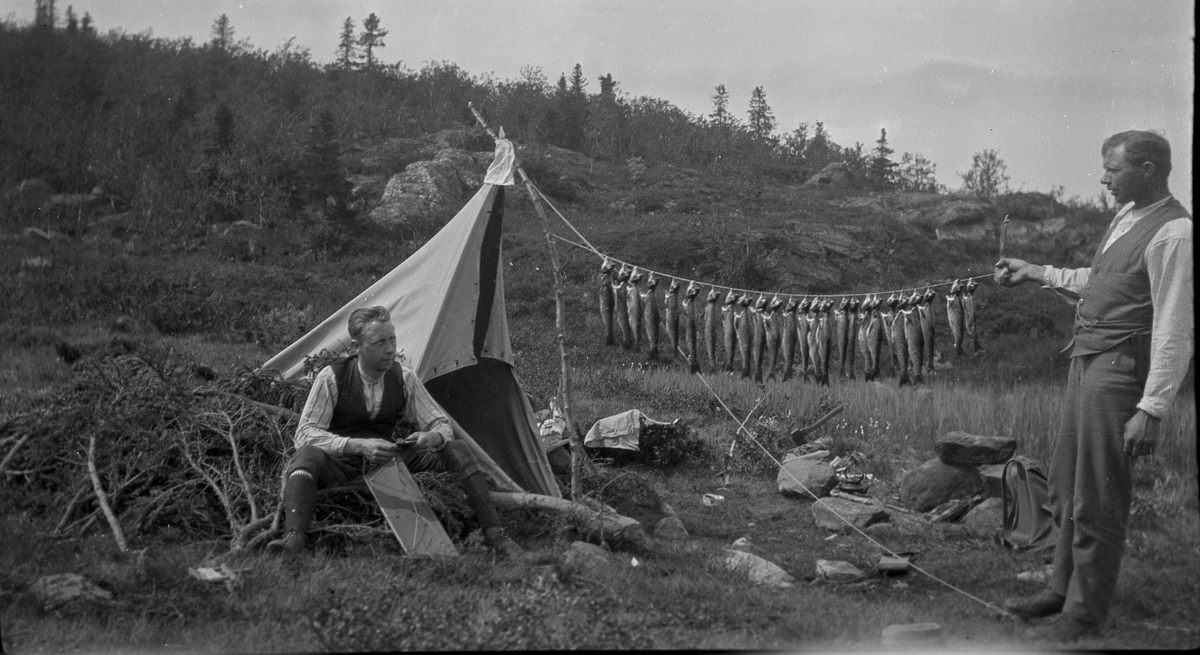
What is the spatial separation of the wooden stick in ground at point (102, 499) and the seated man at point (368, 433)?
0.81 meters

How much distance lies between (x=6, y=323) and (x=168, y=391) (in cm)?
934

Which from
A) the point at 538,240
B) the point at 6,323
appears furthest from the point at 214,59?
the point at 6,323

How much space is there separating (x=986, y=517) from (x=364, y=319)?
4.63 metres

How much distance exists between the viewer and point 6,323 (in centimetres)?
1350

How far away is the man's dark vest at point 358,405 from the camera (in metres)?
5.42

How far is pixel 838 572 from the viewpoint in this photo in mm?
5289

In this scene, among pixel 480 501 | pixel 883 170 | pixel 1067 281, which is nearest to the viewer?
pixel 1067 281

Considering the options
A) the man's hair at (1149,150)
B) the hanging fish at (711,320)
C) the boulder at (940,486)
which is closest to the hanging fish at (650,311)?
the hanging fish at (711,320)

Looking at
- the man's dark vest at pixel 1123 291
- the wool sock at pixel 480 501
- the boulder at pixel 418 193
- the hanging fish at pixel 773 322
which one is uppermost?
the boulder at pixel 418 193

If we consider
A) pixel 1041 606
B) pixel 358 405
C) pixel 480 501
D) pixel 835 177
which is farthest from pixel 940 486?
pixel 835 177

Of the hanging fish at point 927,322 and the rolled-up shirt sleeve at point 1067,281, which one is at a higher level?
the rolled-up shirt sleeve at point 1067,281

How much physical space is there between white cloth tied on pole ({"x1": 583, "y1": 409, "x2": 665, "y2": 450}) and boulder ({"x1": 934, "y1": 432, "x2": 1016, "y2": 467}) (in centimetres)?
257

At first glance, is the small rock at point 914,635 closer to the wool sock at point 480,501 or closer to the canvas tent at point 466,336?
the wool sock at point 480,501

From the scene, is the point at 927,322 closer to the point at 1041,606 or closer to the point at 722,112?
the point at 1041,606
